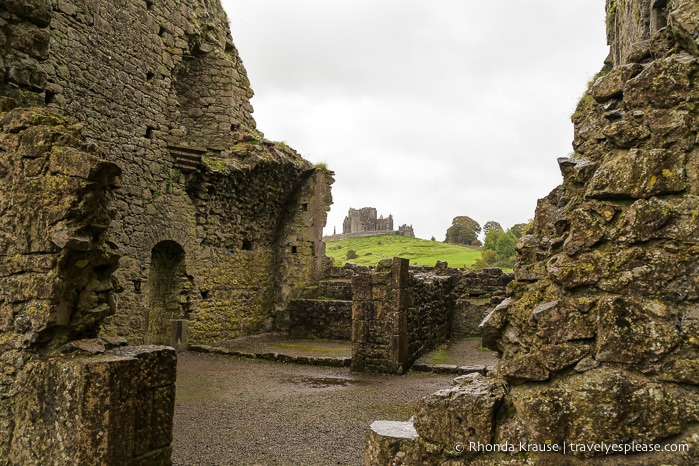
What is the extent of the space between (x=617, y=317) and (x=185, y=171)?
12289 mm

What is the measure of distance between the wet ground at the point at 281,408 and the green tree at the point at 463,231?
4672cm

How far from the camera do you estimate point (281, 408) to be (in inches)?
298

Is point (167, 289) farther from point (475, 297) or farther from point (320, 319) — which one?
point (475, 297)

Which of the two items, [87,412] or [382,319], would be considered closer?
[87,412]

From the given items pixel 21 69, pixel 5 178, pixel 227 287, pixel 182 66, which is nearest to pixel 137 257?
pixel 227 287

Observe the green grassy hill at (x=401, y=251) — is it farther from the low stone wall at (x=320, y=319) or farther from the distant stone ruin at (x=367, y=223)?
the low stone wall at (x=320, y=319)

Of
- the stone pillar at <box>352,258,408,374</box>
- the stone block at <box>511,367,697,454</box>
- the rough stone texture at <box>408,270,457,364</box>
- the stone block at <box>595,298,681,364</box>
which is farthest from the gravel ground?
the stone block at <box>595,298,681,364</box>

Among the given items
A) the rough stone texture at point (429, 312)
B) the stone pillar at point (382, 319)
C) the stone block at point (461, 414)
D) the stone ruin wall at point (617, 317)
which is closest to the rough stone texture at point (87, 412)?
the stone ruin wall at point (617, 317)

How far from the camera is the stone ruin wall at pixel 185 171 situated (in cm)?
1061

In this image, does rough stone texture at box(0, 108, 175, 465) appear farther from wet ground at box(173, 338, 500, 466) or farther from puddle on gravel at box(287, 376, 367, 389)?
puddle on gravel at box(287, 376, 367, 389)

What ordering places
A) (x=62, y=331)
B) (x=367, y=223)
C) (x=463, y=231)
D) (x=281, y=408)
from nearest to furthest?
(x=62, y=331) → (x=281, y=408) → (x=463, y=231) → (x=367, y=223)

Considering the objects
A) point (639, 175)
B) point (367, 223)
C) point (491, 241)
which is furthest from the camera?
point (367, 223)

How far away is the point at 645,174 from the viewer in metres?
2.43

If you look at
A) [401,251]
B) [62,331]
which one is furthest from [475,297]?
[401,251]
